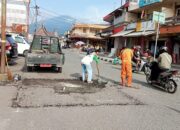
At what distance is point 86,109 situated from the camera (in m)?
8.02

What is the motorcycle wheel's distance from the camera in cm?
1193

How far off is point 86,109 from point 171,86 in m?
5.07

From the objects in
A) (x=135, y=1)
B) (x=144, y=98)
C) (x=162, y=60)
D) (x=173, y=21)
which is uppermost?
(x=135, y=1)

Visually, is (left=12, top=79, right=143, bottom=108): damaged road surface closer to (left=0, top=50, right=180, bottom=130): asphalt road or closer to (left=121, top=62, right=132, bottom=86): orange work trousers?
(left=0, top=50, right=180, bottom=130): asphalt road

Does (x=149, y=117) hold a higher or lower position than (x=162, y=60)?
lower

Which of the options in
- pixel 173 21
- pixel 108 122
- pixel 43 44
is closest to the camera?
pixel 108 122

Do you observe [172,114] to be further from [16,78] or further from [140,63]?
[140,63]

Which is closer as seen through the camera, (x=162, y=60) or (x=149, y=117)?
(x=149, y=117)

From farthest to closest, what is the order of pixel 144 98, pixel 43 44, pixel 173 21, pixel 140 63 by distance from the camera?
pixel 173 21
pixel 140 63
pixel 43 44
pixel 144 98

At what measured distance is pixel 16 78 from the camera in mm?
12625

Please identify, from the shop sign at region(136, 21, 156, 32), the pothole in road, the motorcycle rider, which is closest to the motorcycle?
the motorcycle rider

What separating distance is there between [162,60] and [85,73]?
3.10 m

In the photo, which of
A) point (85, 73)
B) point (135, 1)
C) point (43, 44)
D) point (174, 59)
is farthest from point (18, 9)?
point (85, 73)

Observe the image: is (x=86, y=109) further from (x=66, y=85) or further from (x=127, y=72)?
(x=127, y=72)
